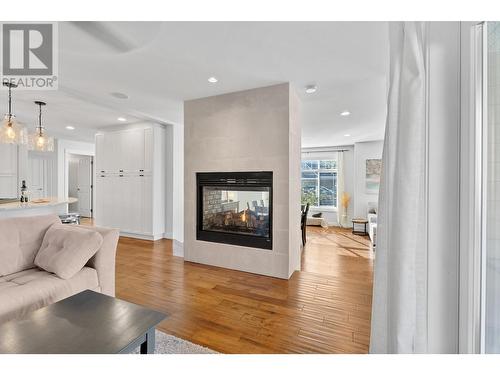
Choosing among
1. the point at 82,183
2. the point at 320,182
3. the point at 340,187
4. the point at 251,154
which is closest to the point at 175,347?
the point at 251,154

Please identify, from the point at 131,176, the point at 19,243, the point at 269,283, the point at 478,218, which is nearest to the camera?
the point at 478,218

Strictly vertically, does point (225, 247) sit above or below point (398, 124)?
below

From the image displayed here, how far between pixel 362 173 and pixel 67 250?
21.8 ft

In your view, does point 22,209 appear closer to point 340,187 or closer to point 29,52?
point 29,52

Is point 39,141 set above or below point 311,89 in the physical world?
below

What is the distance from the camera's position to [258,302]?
2.37 metres

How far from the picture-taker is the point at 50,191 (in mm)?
6934

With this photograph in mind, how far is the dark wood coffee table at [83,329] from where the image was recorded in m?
1.05

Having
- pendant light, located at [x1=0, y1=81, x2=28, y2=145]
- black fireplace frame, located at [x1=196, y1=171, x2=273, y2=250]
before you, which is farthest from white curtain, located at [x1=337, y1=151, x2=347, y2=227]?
pendant light, located at [x1=0, y1=81, x2=28, y2=145]

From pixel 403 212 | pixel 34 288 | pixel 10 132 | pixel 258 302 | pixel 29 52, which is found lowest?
pixel 258 302

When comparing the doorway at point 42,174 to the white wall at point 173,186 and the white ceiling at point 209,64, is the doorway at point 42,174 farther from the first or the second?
the white wall at point 173,186

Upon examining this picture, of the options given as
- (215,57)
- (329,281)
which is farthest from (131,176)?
(329,281)

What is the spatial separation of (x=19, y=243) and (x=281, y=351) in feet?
7.40
